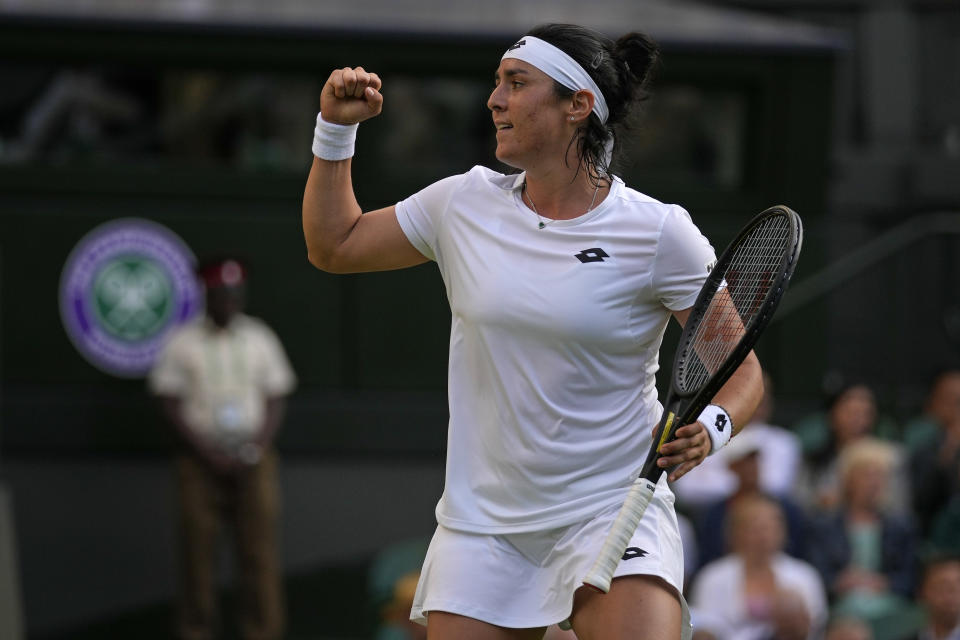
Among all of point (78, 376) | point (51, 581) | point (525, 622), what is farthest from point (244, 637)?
point (525, 622)

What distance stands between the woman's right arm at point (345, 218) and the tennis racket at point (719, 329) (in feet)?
2.19

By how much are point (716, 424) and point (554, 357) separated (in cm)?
37

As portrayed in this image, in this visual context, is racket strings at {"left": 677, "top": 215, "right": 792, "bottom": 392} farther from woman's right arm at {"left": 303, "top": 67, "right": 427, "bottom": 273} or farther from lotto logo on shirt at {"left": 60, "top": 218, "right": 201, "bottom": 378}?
lotto logo on shirt at {"left": 60, "top": 218, "right": 201, "bottom": 378}

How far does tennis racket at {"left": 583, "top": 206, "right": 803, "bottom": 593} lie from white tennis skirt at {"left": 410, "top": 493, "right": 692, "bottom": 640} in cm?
12

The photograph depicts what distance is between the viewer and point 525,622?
345 centimetres

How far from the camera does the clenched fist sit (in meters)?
3.51

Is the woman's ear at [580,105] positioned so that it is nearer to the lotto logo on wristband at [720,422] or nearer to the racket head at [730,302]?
the racket head at [730,302]

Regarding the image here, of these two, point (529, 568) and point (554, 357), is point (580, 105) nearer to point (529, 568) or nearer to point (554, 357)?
point (554, 357)

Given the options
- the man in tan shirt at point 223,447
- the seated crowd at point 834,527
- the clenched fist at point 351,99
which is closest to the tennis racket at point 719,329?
the clenched fist at point 351,99

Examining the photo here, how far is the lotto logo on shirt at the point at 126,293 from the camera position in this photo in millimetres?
9492

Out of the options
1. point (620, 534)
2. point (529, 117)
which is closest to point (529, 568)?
point (620, 534)

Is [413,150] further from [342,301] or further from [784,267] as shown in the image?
[784,267]

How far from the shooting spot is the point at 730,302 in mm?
3508

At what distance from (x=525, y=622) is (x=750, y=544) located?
365cm
